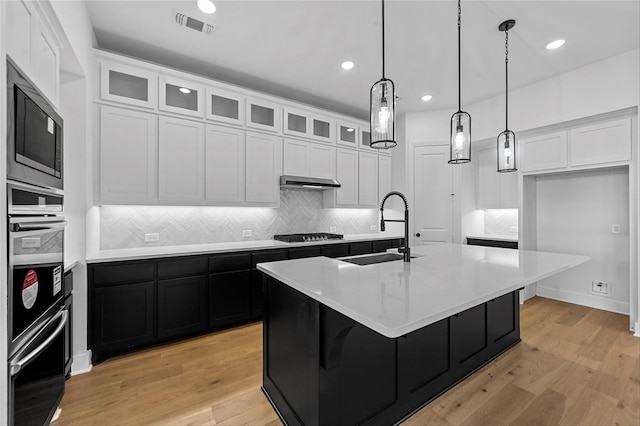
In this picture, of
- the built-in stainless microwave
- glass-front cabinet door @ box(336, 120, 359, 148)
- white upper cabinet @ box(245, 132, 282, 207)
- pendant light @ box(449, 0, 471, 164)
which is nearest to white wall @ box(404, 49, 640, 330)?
glass-front cabinet door @ box(336, 120, 359, 148)

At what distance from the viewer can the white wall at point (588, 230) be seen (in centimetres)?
362

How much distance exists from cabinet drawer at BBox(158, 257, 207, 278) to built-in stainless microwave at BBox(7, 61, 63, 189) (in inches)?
51.5

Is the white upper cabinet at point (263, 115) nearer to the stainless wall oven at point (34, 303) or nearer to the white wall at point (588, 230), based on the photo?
the stainless wall oven at point (34, 303)

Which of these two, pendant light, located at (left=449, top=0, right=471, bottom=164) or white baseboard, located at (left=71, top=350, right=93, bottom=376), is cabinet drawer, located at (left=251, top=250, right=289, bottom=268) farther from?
pendant light, located at (left=449, top=0, right=471, bottom=164)

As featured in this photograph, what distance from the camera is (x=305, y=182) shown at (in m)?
3.90

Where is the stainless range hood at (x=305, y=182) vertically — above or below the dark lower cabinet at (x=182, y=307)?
above

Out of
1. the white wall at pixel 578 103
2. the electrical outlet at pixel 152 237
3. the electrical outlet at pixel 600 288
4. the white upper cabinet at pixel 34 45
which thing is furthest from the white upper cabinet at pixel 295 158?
the electrical outlet at pixel 600 288

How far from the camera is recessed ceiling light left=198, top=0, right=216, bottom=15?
7.63ft

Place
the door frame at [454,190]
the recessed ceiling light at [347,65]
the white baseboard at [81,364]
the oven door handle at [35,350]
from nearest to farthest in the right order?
the oven door handle at [35,350] → the white baseboard at [81,364] → the recessed ceiling light at [347,65] → the door frame at [454,190]

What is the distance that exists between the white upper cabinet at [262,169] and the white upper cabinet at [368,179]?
151cm

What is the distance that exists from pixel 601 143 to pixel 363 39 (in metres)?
3.14

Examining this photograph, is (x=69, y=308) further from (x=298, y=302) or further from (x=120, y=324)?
(x=298, y=302)

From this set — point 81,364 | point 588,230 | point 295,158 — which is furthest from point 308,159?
point 588,230

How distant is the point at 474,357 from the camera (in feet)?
7.65
